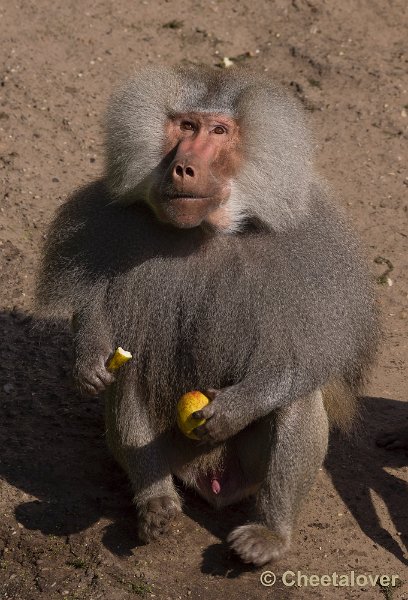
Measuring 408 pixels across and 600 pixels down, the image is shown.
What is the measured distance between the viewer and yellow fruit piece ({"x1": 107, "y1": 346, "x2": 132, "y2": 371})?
4801 mm

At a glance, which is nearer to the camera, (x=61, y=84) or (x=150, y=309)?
(x=150, y=309)

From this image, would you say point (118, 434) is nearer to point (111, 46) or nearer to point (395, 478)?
point (395, 478)

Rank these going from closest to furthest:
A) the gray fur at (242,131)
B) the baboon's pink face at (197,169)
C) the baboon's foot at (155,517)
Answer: the baboon's pink face at (197,169) < the gray fur at (242,131) < the baboon's foot at (155,517)

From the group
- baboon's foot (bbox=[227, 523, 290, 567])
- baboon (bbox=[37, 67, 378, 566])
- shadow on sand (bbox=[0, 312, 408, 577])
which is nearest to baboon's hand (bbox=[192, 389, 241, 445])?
baboon (bbox=[37, 67, 378, 566])

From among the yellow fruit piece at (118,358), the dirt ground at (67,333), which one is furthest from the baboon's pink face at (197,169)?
the dirt ground at (67,333)

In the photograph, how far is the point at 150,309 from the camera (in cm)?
497

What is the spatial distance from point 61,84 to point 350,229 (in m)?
3.86

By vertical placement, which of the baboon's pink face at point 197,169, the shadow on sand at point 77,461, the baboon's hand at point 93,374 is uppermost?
the baboon's pink face at point 197,169

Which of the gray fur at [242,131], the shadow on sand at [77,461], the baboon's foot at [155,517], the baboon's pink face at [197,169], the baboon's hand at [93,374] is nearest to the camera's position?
the baboon's pink face at [197,169]

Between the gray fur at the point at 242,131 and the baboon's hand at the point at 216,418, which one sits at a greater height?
the gray fur at the point at 242,131

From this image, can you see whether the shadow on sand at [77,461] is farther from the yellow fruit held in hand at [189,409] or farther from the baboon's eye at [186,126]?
the baboon's eye at [186,126]

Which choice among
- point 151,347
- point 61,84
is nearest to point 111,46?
point 61,84

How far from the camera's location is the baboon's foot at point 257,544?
497 cm

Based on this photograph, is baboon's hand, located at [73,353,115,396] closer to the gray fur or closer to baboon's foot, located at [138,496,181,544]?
baboon's foot, located at [138,496,181,544]
